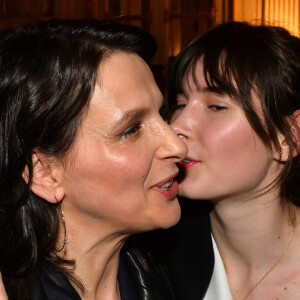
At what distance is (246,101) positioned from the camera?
79.4 inches

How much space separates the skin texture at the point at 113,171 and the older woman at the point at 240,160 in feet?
1.41

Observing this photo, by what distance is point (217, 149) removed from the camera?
2047mm

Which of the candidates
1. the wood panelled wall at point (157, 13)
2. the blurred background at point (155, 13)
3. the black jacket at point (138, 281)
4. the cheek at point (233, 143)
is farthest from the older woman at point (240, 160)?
the wood panelled wall at point (157, 13)

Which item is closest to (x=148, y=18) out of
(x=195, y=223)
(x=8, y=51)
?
(x=195, y=223)

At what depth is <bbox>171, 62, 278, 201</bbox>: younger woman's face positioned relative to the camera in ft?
6.69

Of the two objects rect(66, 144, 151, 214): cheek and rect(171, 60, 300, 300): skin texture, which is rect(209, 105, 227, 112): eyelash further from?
rect(66, 144, 151, 214): cheek

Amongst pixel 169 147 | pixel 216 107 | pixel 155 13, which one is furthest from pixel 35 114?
pixel 155 13

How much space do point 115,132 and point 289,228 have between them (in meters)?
1.05

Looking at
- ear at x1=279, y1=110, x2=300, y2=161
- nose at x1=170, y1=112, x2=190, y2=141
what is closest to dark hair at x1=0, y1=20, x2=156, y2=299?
nose at x1=170, y1=112, x2=190, y2=141

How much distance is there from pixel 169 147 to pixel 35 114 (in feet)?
1.50

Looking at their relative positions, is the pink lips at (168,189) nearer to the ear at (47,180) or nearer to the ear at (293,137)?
the ear at (47,180)

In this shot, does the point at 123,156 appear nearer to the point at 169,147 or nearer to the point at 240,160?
the point at 169,147

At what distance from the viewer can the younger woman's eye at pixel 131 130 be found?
1570 millimetres

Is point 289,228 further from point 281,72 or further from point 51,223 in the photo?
point 51,223
